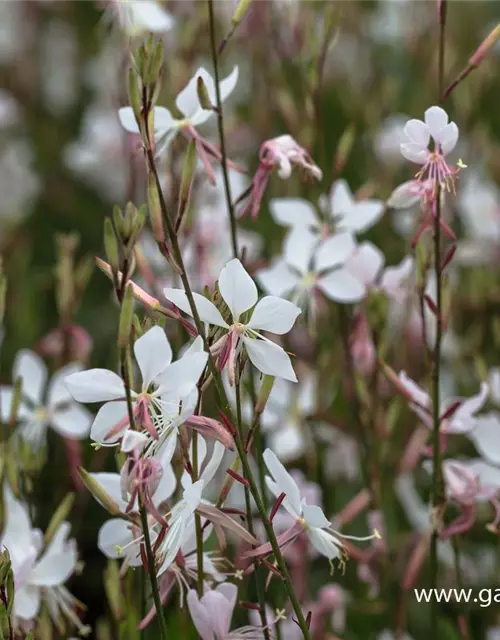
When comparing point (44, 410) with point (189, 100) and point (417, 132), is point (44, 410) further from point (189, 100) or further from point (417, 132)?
point (417, 132)

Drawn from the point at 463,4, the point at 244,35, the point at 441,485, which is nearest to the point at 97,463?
the point at 441,485

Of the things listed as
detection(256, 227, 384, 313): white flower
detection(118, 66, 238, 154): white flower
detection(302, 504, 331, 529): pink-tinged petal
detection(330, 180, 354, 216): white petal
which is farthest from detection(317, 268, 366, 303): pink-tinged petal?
detection(302, 504, 331, 529): pink-tinged petal

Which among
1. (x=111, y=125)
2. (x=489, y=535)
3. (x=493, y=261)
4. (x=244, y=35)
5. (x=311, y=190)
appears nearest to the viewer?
(x=311, y=190)

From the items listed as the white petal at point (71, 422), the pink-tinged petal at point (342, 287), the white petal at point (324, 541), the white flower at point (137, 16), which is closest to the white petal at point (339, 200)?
the pink-tinged petal at point (342, 287)

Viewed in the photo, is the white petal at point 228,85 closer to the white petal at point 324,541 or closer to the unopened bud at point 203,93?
the unopened bud at point 203,93

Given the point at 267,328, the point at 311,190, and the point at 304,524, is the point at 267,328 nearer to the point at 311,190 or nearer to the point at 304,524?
the point at 304,524

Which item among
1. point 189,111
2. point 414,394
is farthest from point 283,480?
point 189,111
